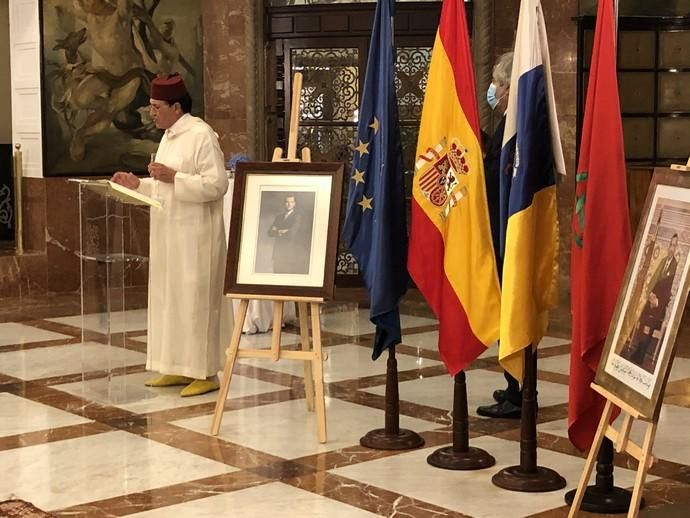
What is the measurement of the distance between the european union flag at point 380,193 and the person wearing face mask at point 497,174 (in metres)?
0.56

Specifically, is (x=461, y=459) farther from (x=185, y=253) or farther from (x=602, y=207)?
(x=185, y=253)

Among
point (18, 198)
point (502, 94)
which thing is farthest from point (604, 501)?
point (18, 198)

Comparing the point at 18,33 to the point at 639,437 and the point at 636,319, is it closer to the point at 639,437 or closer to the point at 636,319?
the point at 639,437

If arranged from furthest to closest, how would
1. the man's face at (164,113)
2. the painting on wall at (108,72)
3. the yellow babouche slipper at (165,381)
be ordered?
the painting on wall at (108,72)
the yellow babouche slipper at (165,381)
the man's face at (164,113)

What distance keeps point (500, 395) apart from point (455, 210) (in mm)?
1559

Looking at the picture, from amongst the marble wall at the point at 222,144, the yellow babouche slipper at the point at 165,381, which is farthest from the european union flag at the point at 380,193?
the marble wall at the point at 222,144

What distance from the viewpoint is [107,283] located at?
649 cm

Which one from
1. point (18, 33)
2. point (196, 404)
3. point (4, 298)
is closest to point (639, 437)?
point (196, 404)

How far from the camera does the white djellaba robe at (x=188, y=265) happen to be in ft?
21.7

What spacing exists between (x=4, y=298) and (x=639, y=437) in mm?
7016

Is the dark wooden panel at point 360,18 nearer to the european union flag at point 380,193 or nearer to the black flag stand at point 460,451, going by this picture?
the european union flag at point 380,193

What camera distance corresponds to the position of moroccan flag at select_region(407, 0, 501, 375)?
505cm

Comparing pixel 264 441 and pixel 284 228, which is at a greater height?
pixel 284 228

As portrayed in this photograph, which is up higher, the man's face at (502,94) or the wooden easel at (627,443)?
the man's face at (502,94)
